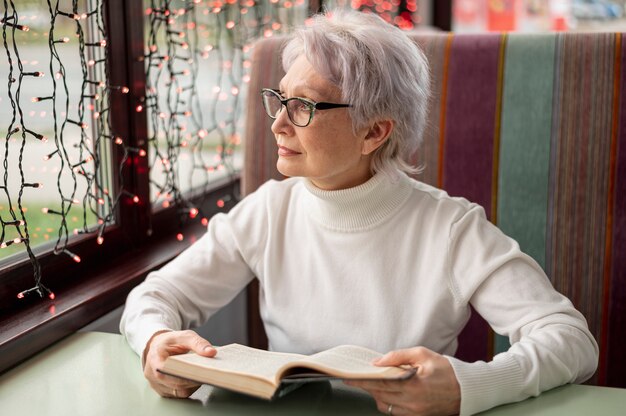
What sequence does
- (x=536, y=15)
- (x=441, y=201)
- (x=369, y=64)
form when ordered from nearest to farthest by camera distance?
(x=369, y=64), (x=441, y=201), (x=536, y=15)

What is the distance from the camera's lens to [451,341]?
4.60 ft

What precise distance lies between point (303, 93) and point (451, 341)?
0.52 metres

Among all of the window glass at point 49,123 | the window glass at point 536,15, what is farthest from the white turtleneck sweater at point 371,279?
the window glass at point 536,15

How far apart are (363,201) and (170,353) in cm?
43

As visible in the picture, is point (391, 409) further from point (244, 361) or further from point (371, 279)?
point (371, 279)

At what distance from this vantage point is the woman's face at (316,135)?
1.28 m

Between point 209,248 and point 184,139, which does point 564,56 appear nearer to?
point 209,248

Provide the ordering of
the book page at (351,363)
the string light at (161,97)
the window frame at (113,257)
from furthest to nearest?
the string light at (161,97)
the window frame at (113,257)
the book page at (351,363)

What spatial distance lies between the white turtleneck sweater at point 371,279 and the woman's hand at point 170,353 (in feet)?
0.17

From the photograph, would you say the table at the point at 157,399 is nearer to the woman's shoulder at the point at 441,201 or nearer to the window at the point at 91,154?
the window at the point at 91,154

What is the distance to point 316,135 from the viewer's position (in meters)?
1.29

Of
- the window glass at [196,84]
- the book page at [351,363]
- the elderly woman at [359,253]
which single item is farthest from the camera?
the window glass at [196,84]

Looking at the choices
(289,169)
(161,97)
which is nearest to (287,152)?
(289,169)

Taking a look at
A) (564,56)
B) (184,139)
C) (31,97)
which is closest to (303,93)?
(31,97)
